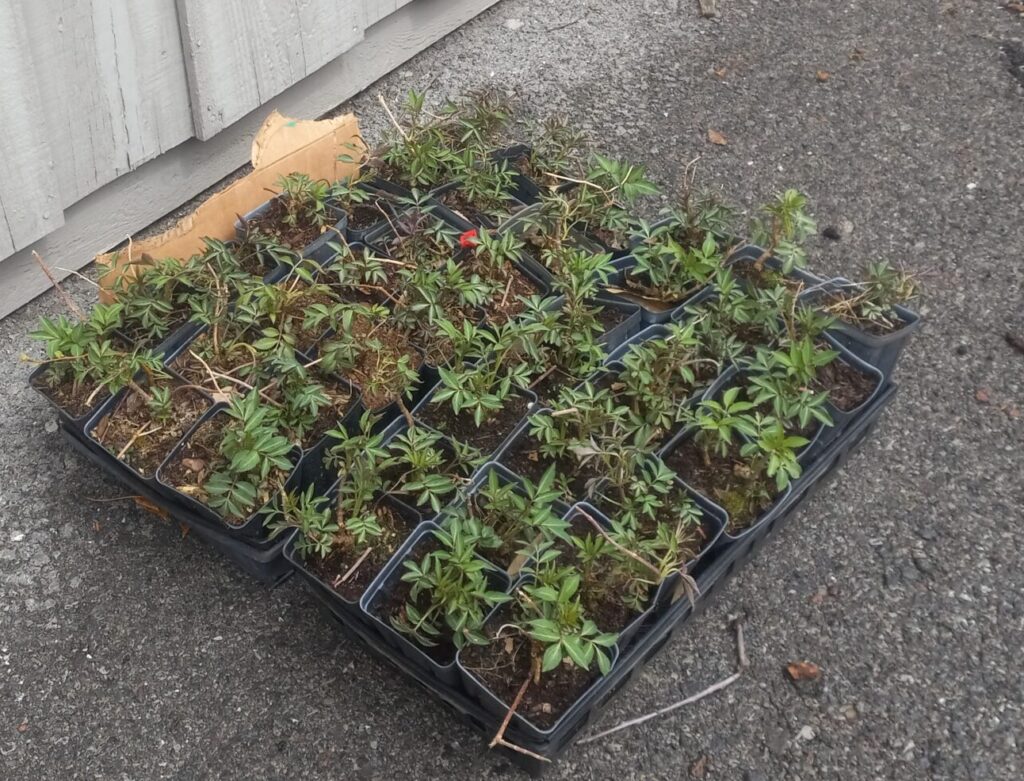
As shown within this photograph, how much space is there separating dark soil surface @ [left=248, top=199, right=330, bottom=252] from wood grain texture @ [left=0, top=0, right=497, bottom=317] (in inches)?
20.6

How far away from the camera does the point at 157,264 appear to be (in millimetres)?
2561

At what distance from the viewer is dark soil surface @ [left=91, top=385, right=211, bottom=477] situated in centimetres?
229

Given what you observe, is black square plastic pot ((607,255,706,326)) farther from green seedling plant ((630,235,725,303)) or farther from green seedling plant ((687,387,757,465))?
green seedling plant ((687,387,757,465))

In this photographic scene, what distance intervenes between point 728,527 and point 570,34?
261cm

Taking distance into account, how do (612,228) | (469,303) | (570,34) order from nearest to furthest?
(469,303)
(612,228)
(570,34)

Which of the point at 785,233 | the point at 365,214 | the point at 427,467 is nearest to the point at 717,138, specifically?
the point at 785,233

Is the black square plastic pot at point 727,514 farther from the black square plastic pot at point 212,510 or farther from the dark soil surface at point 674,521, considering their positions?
the black square plastic pot at point 212,510

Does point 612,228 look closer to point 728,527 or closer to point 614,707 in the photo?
point 728,527

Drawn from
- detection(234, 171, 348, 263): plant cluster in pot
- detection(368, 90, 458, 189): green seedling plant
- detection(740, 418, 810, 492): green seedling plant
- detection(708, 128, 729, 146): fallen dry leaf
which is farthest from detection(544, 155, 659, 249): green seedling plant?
detection(708, 128, 729, 146): fallen dry leaf

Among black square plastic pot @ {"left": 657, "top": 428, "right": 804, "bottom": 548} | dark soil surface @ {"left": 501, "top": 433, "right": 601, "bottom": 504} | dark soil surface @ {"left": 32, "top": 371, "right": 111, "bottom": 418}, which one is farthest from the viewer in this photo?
dark soil surface @ {"left": 32, "top": 371, "right": 111, "bottom": 418}

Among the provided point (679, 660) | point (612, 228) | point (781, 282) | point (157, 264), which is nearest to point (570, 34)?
point (612, 228)

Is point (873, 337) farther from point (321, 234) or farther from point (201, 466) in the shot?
point (201, 466)

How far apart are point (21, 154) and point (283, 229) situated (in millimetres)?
697

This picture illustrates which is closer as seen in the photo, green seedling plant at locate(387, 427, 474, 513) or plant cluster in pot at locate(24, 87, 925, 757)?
plant cluster in pot at locate(24, 87, 925, 757)
